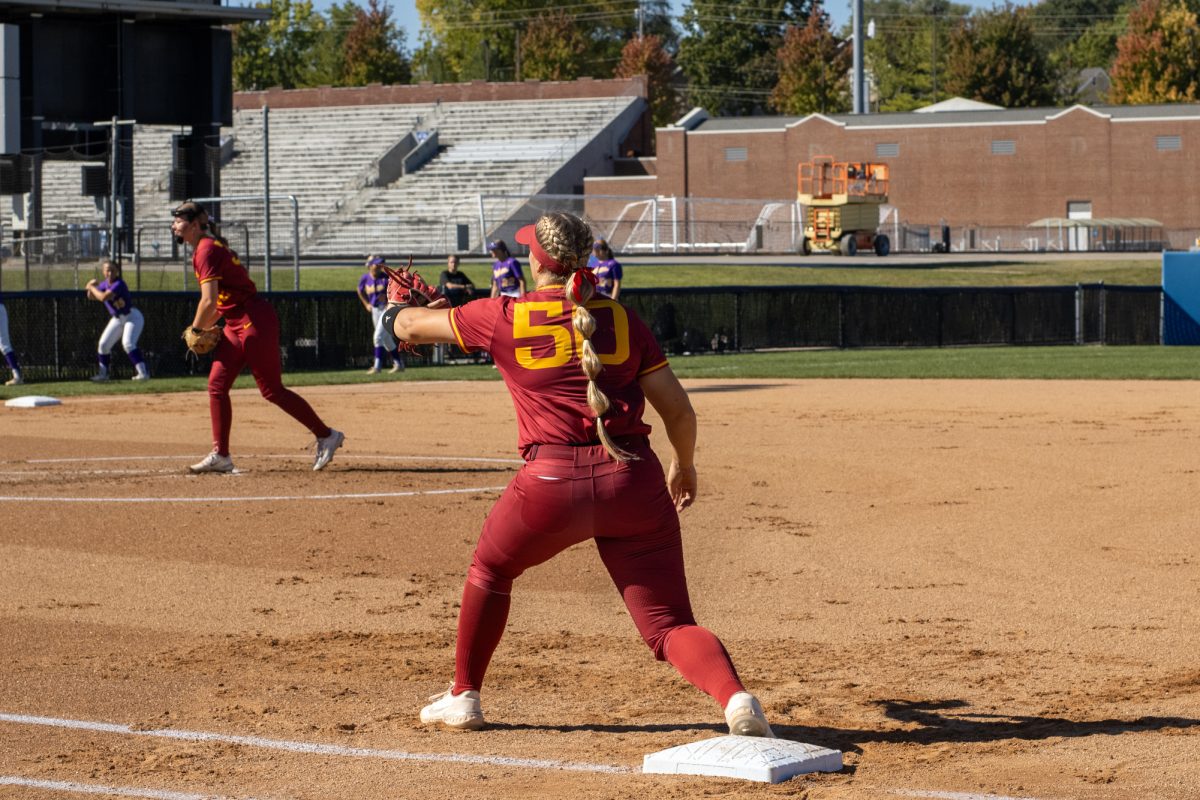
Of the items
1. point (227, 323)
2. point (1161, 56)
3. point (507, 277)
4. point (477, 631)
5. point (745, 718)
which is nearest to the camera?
point (745, 718)

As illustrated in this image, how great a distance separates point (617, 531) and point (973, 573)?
4435mm

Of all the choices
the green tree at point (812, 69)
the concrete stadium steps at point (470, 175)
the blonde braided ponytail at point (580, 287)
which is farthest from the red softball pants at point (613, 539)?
the green tree at point (812, 69)

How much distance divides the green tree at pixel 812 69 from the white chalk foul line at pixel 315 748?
8486cm

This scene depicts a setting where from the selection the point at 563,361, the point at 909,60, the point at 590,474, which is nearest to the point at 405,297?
the point at 563,361

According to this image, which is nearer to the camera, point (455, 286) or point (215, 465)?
point (215, 465)

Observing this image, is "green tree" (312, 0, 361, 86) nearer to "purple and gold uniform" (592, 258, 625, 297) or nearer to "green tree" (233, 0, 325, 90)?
"green tree" (233, 0, 325, 90)

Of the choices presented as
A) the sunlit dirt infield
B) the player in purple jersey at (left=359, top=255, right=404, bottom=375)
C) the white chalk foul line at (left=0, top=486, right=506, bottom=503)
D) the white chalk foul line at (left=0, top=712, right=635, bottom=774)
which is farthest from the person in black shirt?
the white chalk foul line at (left=0, top=712, right=635, bottom=774)

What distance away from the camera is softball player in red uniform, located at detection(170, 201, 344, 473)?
12305mm

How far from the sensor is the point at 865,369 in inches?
1053

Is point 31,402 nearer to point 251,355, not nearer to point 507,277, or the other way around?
point 507,277

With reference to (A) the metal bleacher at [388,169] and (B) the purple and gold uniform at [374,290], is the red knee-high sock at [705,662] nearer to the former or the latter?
(B) the purple and gold uniform at [374,290]

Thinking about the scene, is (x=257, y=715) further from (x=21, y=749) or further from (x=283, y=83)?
(x=283, y=83)

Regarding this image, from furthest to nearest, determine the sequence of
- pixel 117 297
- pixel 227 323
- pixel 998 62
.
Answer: pixel 998 62 < pixel 117 297 < pixel 227 323

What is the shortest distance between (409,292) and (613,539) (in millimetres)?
1281
